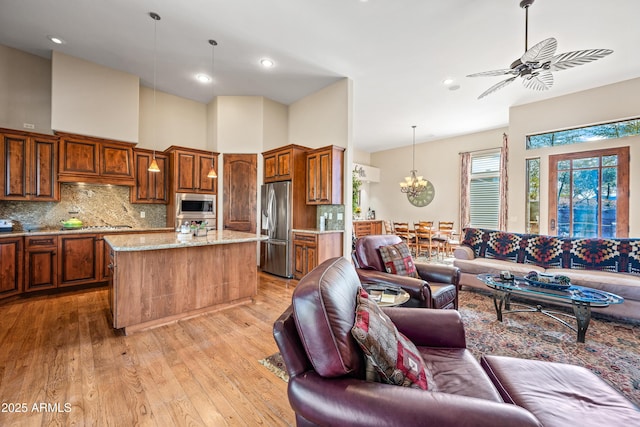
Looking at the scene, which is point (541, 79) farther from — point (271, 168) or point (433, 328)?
point (271, 168)

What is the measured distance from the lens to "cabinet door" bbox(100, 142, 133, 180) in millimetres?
4383

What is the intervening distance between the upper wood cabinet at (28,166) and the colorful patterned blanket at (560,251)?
22.3 feet

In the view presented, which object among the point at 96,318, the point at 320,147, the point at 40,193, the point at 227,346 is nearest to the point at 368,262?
the point at 227,346

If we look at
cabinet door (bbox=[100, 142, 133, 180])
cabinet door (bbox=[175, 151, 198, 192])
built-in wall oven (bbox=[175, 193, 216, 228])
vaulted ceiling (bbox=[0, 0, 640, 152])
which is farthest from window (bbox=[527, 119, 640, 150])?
cabinet door (bbox=[100, 142, 133, 180])

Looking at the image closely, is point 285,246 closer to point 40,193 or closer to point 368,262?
point 368,262

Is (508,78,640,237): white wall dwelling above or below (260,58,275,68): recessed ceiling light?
below

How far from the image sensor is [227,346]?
2424 millimetres

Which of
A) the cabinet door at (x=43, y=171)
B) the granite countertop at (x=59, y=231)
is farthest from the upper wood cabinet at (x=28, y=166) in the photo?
the granite countertop at (x=59, y=231)

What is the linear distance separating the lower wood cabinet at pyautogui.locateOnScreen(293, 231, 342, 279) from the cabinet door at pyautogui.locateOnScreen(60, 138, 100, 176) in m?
3.49

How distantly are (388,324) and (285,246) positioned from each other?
3711mm

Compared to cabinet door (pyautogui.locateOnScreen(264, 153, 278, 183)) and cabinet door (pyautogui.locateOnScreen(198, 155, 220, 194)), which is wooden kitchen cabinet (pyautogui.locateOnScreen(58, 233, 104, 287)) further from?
cabinet door (pyautogui.locateOnScreen(264, 153, 278, 183))

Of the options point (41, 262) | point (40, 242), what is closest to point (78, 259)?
point (41, 262)

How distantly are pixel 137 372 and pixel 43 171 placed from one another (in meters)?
3.77

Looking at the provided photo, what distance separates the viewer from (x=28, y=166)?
12.4 ft
